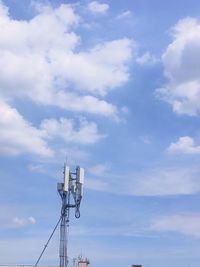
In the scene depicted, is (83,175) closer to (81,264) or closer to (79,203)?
(79,203)

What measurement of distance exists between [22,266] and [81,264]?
1588 centimetres

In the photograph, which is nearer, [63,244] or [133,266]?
[63,244]

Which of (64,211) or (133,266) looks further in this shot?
(133,266)

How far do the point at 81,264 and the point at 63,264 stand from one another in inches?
1026

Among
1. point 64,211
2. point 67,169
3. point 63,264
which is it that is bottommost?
point 63,264

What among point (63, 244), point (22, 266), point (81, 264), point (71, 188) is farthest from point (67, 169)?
point (81, 264)

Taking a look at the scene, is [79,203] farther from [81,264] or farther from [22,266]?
[81,264]

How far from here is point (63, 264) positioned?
8038 cm

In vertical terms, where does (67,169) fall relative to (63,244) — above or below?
above

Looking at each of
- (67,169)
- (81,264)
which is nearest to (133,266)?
(81,264)

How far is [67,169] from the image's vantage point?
8281cm

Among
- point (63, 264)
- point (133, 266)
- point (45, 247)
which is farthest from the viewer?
point (133, 266)

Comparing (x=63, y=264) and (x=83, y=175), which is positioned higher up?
(x=83, y=175)

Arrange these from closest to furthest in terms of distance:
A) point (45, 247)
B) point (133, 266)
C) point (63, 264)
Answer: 1. point (63, 264)
2. point (45, 247)
3. point (133, 266)
